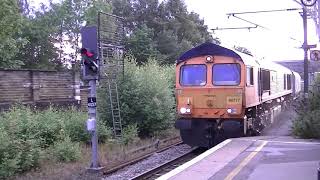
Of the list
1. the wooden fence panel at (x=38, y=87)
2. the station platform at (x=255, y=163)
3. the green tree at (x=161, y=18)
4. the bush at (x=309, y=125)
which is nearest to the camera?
the station platform at (x=255, y=163)

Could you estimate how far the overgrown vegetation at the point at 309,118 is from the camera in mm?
15375

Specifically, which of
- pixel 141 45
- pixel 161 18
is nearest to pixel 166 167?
pixel 141 45

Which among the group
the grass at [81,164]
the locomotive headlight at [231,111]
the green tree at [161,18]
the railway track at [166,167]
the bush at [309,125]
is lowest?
the railway track at [166,167]

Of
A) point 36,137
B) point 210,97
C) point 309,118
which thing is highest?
point 210,97

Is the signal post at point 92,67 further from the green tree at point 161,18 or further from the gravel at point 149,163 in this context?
the green tree at point 161,18

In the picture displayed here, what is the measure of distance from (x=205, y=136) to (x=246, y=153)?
402cm

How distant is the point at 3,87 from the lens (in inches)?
942

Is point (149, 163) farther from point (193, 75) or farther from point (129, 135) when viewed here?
point (129, 135)

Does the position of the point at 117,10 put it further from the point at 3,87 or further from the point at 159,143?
the point at 159,143

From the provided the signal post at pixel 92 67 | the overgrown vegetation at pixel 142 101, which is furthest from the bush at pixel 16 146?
the overgrown vegetation at pixel 142 101

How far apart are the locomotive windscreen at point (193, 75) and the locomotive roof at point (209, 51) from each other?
0.33 m

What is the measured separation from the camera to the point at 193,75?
16.4 metres

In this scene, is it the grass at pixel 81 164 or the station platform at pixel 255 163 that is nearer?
the station platform at pixel 255 163

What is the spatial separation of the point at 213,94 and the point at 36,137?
17.8ft
